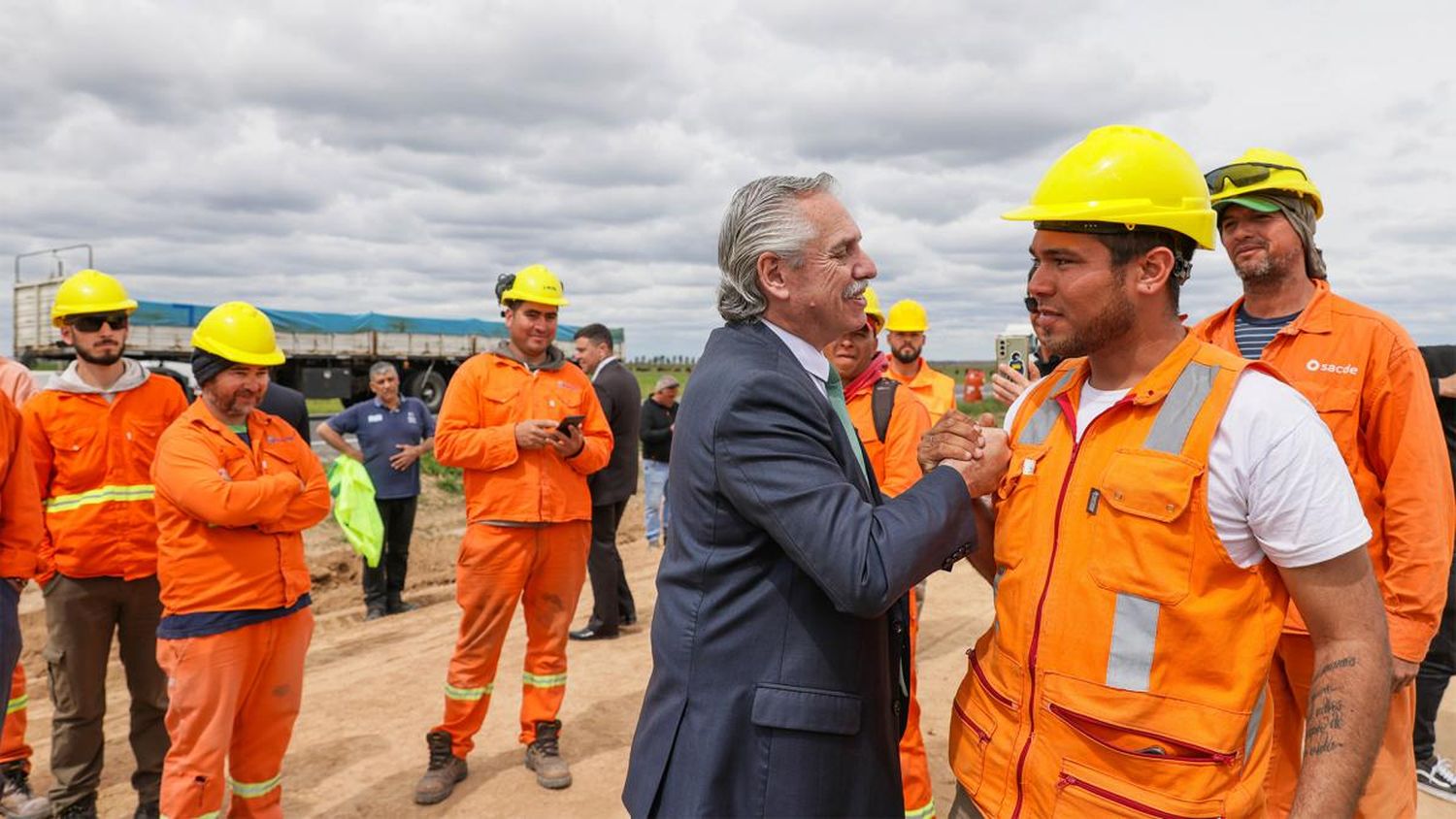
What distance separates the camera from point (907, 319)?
7.04 metres

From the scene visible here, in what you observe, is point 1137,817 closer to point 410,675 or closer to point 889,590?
point 889,590

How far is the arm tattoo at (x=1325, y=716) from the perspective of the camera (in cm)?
169

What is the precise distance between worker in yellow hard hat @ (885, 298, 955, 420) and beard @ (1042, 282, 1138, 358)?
476 centimetres

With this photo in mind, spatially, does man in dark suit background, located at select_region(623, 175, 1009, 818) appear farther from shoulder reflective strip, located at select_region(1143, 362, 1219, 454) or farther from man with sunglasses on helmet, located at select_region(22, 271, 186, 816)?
man with sunglasses on helmet, located at select_region(22, 271, 186, 816)

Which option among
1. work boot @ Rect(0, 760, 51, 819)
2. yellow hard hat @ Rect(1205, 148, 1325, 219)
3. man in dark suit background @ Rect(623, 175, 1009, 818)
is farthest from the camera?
work boot @ Rect(0, 760, 51, 819)

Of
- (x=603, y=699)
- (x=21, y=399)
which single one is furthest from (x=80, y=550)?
(x=603, y=699)

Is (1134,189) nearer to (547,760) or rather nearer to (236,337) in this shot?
(236,337)

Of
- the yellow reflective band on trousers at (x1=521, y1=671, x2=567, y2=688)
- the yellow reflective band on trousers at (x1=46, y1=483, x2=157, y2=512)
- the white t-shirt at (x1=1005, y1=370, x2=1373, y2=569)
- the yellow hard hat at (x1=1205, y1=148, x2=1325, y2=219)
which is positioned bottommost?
the yellow reflective band on trousers at (x1=521, y1=671, x2=567, y2=688)

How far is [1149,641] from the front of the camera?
170 centimetres

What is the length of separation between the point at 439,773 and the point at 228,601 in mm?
1578

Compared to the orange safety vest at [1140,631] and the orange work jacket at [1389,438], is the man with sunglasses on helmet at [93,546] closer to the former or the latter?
the orange safety vest at [1140,631]

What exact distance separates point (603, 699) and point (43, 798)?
2.98 m

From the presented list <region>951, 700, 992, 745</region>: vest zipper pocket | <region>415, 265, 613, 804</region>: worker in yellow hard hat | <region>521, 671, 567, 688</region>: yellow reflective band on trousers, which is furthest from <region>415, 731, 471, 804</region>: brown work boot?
<region>951, 700, 992, 745</region>: vest zipper pocket

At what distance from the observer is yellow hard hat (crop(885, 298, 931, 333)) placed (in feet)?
23.0
